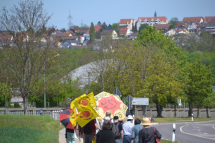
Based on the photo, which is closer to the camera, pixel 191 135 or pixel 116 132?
pixel 116 132

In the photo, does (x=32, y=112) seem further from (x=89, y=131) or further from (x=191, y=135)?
(x=89, y=131)

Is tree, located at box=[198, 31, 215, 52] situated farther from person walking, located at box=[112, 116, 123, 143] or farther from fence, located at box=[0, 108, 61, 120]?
person walking, located at box=[112, 116, 123, 143]

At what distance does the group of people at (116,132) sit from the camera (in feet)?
31.4

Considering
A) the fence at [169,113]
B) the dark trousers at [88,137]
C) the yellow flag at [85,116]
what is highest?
the yellow flag at [85,116]

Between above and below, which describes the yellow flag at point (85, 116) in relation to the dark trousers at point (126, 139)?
above

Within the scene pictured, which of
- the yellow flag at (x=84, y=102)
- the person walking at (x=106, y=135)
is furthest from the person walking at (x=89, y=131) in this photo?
the person walking at (x=106, y=135)

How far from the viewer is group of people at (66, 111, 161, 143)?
31.4 feet

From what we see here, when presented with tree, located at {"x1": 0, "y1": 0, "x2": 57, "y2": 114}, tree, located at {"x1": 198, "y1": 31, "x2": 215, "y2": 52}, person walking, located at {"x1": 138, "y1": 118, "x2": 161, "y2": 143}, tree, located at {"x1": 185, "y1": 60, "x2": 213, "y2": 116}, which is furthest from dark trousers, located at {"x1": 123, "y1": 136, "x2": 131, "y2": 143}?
tree, located at {"x1": 198, "y1": 31, "x2": 215, "y2": 52}

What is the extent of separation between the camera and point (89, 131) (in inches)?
458

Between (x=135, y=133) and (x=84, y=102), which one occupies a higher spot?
(x=84, y=102)

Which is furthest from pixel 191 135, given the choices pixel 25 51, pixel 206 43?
pixel 206 43

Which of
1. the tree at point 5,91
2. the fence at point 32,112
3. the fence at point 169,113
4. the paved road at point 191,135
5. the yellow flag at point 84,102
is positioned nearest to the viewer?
the yellow flag at point 84,102

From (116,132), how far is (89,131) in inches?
38.6

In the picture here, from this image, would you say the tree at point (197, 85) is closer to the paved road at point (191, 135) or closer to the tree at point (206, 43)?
the paved road at point (191, 135)
